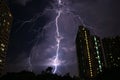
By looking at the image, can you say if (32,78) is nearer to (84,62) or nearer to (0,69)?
(0,69)

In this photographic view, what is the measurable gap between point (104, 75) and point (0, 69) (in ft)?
203

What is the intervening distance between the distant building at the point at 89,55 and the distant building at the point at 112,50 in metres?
7.39

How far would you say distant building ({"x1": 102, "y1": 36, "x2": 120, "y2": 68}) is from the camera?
119 meters

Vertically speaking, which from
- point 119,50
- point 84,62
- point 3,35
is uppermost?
point 3,35

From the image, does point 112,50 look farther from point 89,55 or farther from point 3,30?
point 3,30

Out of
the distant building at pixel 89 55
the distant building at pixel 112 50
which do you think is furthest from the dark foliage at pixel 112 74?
the distant building at pixel 112 50

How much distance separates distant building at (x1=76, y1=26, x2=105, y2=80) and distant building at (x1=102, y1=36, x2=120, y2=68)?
7.39 m

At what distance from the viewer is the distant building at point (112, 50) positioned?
11949cm

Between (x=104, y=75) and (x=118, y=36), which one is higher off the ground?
(x=118, y=36)

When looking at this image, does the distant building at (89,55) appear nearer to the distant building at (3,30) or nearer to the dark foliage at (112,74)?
the distant building at (3,30)

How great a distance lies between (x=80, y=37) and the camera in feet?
399

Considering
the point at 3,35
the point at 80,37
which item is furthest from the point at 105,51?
the point at 3,35

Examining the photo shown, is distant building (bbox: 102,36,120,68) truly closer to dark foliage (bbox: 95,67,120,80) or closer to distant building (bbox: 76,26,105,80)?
distant building (bbox: 76,26,105,80)

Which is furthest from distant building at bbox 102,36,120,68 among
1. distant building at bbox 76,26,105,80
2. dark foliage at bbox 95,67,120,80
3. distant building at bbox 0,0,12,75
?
dark foliage at bbox 95,67,120,80
